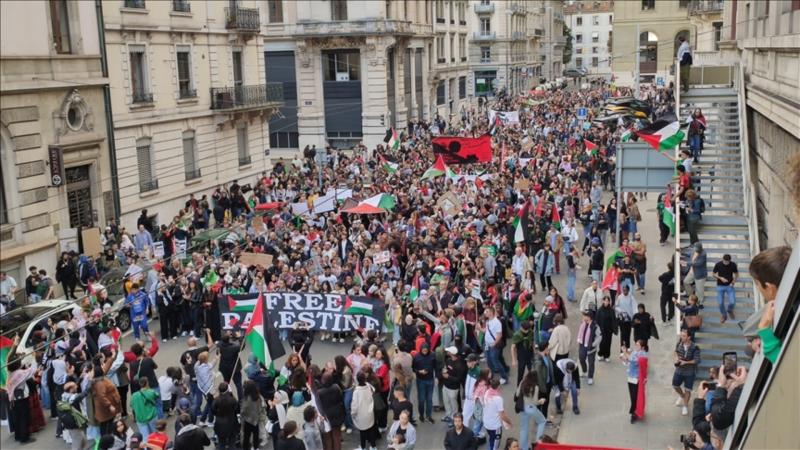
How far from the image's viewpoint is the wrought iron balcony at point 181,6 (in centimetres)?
3228

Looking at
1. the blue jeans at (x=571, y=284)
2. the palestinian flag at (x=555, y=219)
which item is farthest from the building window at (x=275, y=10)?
the blue jeans at (x=571, y=284)

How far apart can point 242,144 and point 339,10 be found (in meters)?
19.1

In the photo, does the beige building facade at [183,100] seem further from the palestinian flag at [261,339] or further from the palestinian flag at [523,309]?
the palestinian flag at [523,309]

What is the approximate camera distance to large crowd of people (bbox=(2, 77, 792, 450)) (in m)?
12.9

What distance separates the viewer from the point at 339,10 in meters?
53.1

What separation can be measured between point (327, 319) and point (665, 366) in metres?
6.83

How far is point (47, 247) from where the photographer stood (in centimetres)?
909

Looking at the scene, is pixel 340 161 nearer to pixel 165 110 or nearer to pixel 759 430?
pixel 165 110

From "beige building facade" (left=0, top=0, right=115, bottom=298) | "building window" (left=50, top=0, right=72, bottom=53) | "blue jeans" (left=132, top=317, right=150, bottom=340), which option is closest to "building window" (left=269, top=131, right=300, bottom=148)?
"blue jeans" (left=132, top=317, right=150, bottom=340)

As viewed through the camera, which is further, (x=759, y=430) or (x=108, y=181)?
(x=108, y=181)

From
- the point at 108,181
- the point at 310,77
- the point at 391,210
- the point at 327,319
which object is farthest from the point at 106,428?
the point at 310,77

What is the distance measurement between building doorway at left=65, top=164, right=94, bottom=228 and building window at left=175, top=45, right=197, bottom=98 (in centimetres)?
1468

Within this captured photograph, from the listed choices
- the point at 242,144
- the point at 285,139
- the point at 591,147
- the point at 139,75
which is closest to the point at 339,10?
the point at 285,139

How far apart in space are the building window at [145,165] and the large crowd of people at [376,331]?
1.93 meters
